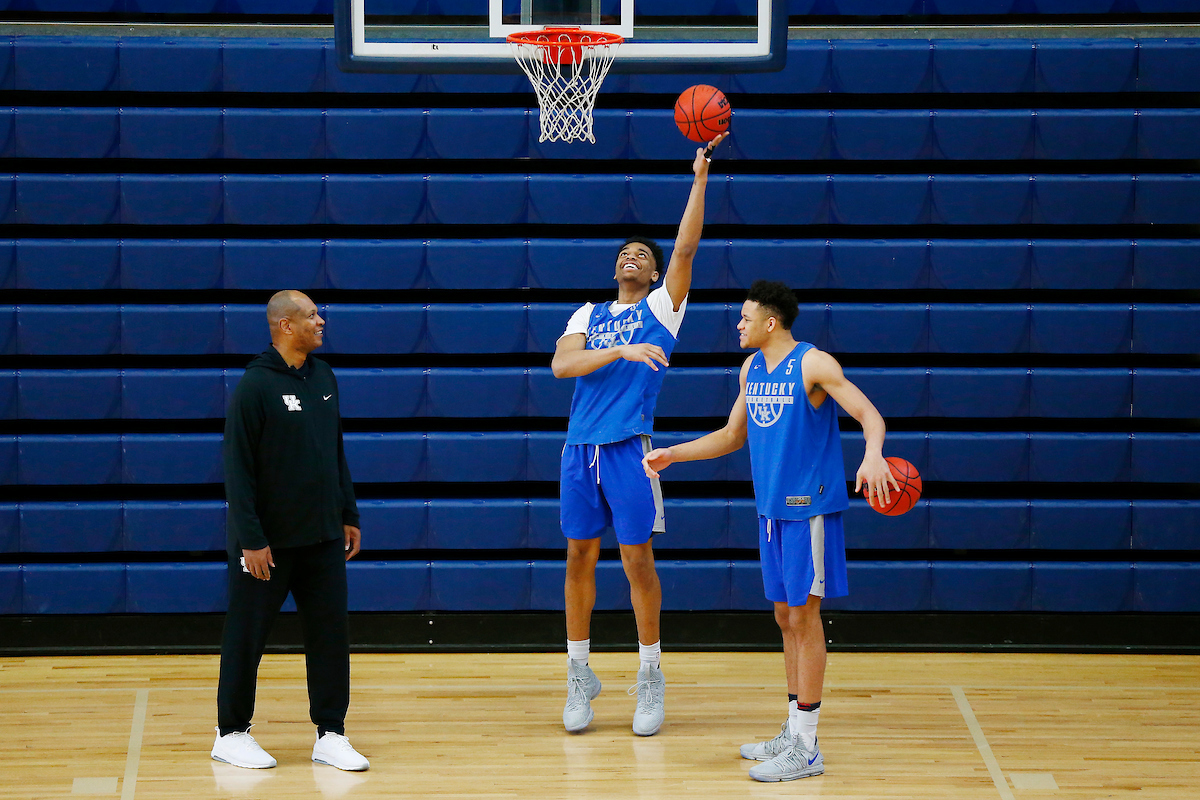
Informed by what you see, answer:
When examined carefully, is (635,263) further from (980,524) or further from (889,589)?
(980,524)

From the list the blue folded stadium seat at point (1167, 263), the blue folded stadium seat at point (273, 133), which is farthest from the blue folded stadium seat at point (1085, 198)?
the blue folded stadium seat at point (273, 133)

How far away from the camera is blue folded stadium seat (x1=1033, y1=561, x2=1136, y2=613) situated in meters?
5.16

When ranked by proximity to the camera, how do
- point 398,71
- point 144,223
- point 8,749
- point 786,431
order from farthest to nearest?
point 144,223 < point 398,71 < point 8,749 < point 786,431

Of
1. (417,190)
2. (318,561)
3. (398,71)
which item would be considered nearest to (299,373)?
(318,561)

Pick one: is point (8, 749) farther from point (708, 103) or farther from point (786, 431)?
point (708, 103)

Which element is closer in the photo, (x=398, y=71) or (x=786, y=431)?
(x=786, y=431)

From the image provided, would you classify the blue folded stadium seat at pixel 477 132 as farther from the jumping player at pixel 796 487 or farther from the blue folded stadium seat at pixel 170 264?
the jumping player at pixel 796 487

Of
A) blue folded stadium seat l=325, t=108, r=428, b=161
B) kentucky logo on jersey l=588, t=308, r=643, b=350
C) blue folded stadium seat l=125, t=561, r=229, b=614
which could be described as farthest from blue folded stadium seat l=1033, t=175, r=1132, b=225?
blue folded stadium seat l=125, t=561, r=229, b=614

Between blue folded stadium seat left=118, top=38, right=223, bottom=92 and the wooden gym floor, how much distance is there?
8.29 ft

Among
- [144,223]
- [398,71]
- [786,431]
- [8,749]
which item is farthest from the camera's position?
[144,223]

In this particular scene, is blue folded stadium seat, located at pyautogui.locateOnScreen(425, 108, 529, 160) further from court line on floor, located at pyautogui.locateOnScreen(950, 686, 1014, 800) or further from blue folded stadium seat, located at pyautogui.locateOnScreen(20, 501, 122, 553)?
court line on floor, located at pyautogui.locateOnScreen(950, 686, 1014, 800)

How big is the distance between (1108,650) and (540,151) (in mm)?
3372

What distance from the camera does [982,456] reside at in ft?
17.0

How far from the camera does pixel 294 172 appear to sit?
521 centimetres
